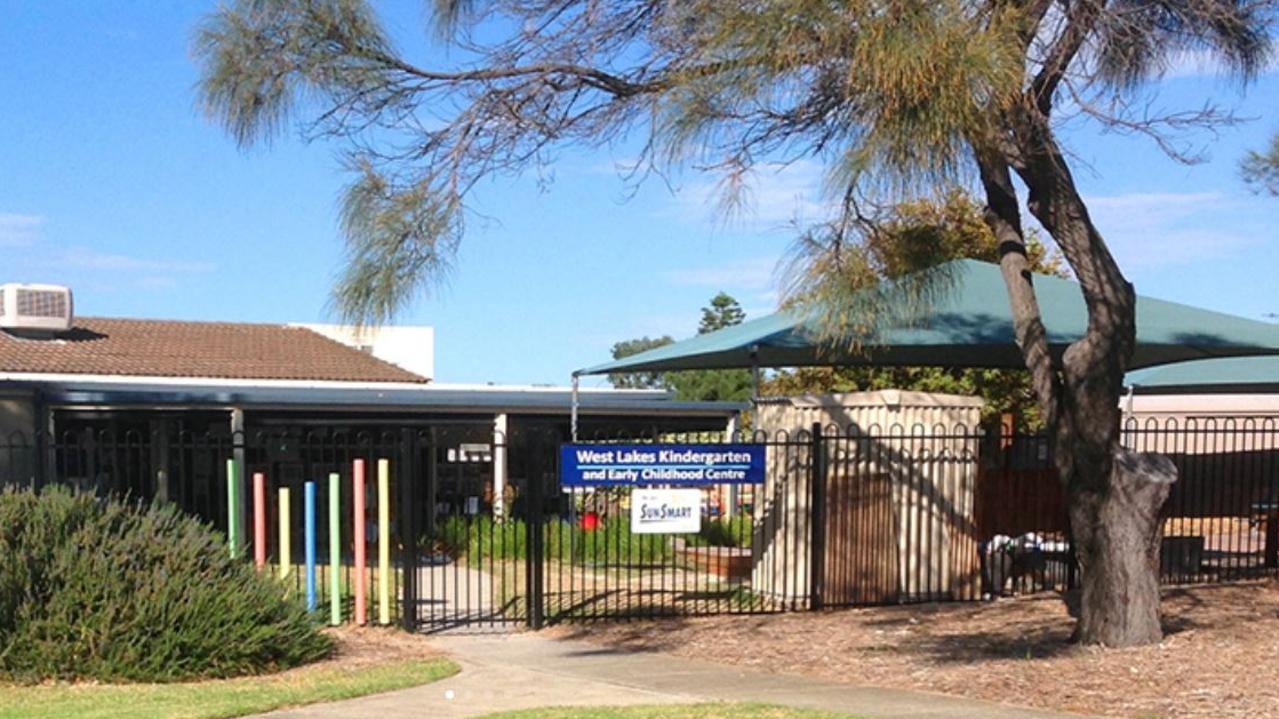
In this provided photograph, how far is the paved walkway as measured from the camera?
9828mm

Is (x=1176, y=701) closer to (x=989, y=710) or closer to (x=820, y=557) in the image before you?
(x=989, y=710)

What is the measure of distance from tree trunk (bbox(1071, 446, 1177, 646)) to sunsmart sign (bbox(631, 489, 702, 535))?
3759mm

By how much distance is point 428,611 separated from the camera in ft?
50.9

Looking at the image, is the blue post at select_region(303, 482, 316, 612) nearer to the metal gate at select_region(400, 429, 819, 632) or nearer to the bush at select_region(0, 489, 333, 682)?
the metal gate at select_region(400, 429, 819, 632)

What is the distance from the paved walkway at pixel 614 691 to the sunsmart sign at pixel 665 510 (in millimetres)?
1819

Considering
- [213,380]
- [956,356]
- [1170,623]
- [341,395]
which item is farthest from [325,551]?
[1170,623]

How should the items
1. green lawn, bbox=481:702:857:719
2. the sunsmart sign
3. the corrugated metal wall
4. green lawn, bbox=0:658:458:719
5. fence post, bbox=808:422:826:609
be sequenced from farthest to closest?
1. the corrugated metal wall
2. fence post, bbox=808:422:826:609
3. the sunsmart sign
4. green lawn, bbox=0:658:458:719
5. green lawn, bbox=481:702:857:719

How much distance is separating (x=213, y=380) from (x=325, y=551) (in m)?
6.86

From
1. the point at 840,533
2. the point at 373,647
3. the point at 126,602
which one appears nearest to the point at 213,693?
the point at 126,602

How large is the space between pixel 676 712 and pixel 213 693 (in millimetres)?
3188

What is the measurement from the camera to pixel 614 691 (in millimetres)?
10719

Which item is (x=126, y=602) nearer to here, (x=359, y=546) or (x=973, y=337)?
(x=359, y=546)

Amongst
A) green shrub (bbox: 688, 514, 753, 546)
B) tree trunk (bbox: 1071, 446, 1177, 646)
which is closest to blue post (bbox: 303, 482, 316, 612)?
green shrub (bbox: 688, 514, 753, 546)

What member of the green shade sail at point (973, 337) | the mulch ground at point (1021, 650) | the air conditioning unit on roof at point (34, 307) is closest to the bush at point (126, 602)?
the mulch ground at point (1021, 650)
